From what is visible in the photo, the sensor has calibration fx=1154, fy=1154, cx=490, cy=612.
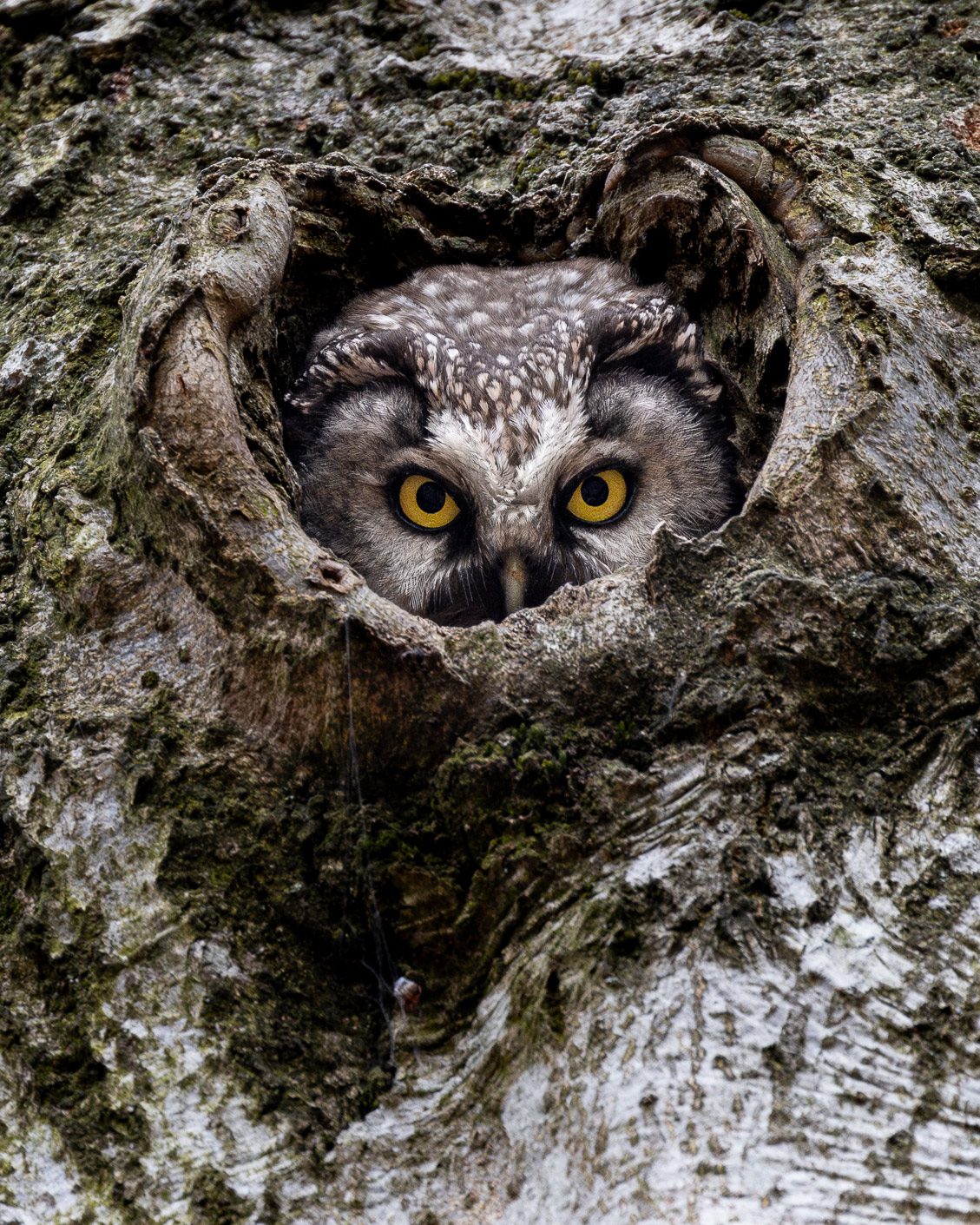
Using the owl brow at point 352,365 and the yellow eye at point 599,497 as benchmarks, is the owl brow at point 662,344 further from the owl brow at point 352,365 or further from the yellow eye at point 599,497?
the owl brow at point 352,365

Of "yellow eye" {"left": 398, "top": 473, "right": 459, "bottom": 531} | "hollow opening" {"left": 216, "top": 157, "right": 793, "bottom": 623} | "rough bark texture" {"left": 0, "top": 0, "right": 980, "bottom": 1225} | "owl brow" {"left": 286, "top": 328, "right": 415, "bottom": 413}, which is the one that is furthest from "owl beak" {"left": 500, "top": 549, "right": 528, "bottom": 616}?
"rough bark texture" {"left": 0, "top": 0, "right": 980, "bottom": 1225}

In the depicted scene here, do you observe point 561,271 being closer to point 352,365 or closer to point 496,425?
point 496,425

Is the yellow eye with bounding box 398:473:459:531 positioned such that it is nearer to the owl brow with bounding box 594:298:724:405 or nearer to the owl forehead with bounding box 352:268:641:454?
the owl forehead with bounding box 352:268:641:454

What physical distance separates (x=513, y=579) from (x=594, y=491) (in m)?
0.32

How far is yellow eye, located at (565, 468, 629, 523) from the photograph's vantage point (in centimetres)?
261

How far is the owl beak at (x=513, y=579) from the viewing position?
8.04ft

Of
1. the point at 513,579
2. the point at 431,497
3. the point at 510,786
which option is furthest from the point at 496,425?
the point at 510,786

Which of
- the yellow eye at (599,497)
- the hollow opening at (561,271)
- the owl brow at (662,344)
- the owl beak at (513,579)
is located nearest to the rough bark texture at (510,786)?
the hollow opening at (561,271)

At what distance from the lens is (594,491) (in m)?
2.62

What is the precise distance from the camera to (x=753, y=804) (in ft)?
4.95

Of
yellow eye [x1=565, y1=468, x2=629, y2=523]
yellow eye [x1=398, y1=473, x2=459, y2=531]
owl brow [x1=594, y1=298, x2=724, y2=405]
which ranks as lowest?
yellow eye [x1=398, y1=473, x2=459, y2=531]

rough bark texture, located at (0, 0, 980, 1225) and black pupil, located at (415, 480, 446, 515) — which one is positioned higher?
rough bark texture, located at (0, 0, 980, 1225)

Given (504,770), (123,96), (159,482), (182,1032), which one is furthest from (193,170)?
(182,1032)

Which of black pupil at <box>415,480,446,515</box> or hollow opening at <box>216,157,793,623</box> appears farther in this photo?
black pupil at <box>415,480,446,515</box>
